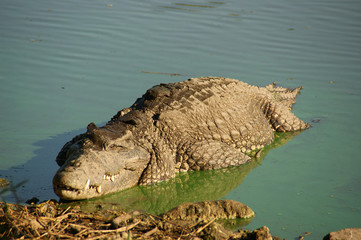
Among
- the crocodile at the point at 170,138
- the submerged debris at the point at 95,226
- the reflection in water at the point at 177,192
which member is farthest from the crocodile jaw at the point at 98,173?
the submerged debris at the point at 95,226

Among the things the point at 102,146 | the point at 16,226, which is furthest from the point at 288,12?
the point at 16,226

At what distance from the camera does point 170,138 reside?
6.88 meters

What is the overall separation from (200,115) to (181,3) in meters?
10.6

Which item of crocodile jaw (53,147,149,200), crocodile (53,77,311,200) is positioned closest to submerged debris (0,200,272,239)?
crocodile jaw (53,147,149,200)

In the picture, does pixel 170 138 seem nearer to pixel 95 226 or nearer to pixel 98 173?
pixel 98 173

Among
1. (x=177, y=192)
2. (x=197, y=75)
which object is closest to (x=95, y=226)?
(x=177, y=192)

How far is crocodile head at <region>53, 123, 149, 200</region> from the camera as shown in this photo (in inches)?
213

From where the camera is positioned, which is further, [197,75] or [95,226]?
[197,75]

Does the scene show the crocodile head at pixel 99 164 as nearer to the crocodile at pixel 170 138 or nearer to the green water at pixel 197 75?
the crocodile at pixel 170 138

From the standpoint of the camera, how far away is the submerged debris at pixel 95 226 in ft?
14.3

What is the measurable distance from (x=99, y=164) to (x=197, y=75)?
514 cm

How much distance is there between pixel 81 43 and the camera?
1221cm

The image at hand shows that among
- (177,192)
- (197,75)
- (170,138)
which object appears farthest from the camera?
(197,75)

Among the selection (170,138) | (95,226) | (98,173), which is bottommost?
(95,226)
